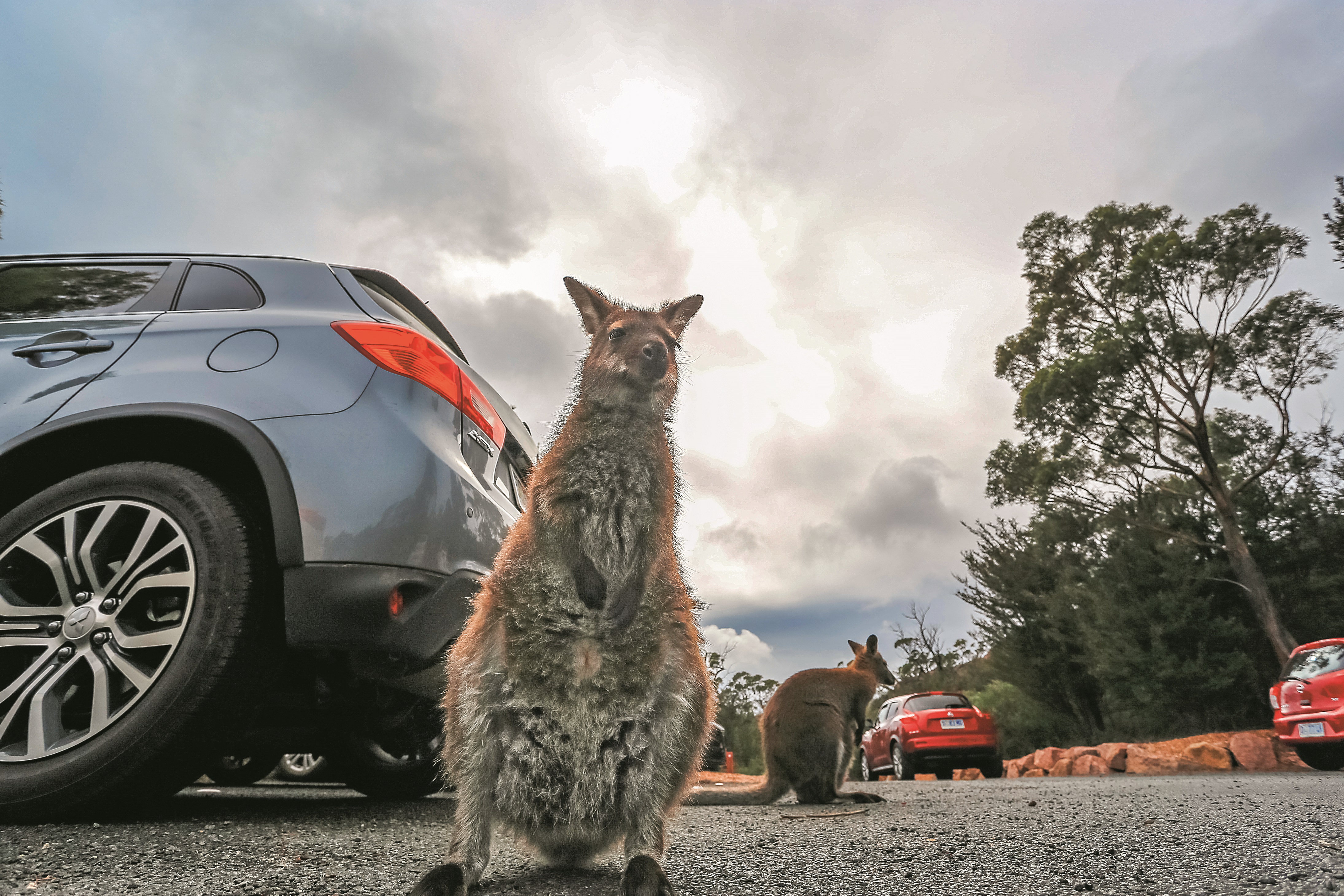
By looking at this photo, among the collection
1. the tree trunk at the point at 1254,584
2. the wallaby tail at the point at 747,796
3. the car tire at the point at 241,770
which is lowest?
the wallaby tail at the point at 747,796

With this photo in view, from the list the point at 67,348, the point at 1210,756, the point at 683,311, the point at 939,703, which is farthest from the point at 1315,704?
the point at 67,348

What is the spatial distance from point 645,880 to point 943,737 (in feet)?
48.3

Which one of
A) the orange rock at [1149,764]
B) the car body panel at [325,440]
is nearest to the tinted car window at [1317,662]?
the orange rock at [1149,764]

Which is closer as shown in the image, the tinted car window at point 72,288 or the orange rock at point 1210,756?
the tinted car window at point 72,288

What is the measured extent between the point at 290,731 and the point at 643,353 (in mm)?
2849

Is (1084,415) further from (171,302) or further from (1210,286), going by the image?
(171,302)

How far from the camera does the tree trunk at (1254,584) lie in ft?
55.6

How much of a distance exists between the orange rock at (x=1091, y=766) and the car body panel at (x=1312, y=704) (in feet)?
12.1

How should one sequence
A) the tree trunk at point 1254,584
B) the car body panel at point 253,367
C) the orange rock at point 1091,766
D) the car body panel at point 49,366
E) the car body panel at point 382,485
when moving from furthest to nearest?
the tree trunk at point 1254,584, the orange rock at point 1091,766, the car body panel at point 49,366, the car body panel at point 253,367, the car body panel at point 382,485

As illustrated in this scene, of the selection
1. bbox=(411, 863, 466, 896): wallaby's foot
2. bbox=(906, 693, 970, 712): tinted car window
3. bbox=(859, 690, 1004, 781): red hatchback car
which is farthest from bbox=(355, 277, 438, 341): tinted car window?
bbox=(906, 693, 970, 712): tinted car window

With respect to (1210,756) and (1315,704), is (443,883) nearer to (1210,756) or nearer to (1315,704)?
(1315,704)

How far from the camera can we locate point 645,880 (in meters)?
Answer: 1.96

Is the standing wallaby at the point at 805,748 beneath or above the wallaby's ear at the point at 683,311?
beneath

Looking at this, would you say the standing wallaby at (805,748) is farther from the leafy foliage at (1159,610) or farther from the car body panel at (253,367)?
the leafy foliage at (1159,610)
